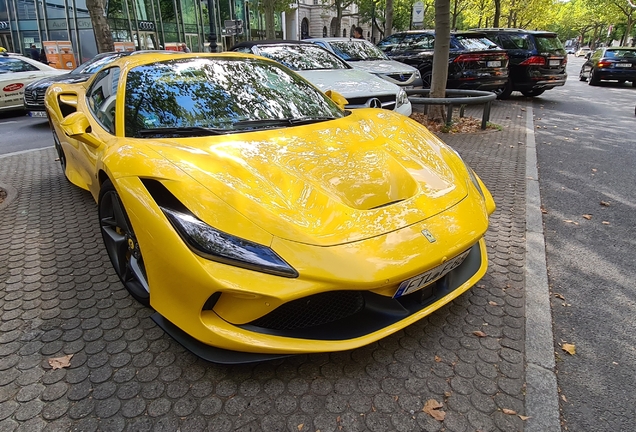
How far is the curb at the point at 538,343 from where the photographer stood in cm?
183

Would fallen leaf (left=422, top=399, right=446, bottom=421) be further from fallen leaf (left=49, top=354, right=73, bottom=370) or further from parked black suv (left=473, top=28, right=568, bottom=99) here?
parked black suv (left=473, top=28, right=568, bottom=99)

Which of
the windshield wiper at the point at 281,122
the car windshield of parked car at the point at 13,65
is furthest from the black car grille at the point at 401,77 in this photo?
the car windshield of parked car at the point at 13,65

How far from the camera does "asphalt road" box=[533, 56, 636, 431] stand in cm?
194

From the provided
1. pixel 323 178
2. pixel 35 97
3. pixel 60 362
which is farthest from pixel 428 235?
pixel 35 97

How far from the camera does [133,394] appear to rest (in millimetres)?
1893

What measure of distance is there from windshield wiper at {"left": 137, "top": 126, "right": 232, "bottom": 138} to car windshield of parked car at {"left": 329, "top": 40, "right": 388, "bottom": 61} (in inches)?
275

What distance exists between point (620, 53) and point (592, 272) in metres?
17.3

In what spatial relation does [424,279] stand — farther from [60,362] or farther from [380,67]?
[380,67]

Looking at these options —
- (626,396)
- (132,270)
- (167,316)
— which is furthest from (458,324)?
(132,270)

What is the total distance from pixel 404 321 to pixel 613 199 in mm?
3722

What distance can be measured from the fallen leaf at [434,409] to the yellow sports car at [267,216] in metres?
0.36

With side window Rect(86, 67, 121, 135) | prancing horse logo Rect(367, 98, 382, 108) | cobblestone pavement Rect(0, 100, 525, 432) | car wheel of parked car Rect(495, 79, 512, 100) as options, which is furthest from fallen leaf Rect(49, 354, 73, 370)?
car wheel of parked car Rect(495, 79, 512, 100)

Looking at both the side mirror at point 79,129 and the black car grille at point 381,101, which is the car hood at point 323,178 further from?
the black car grille at point 381,101

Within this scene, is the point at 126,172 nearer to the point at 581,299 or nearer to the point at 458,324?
the point at 458,324
